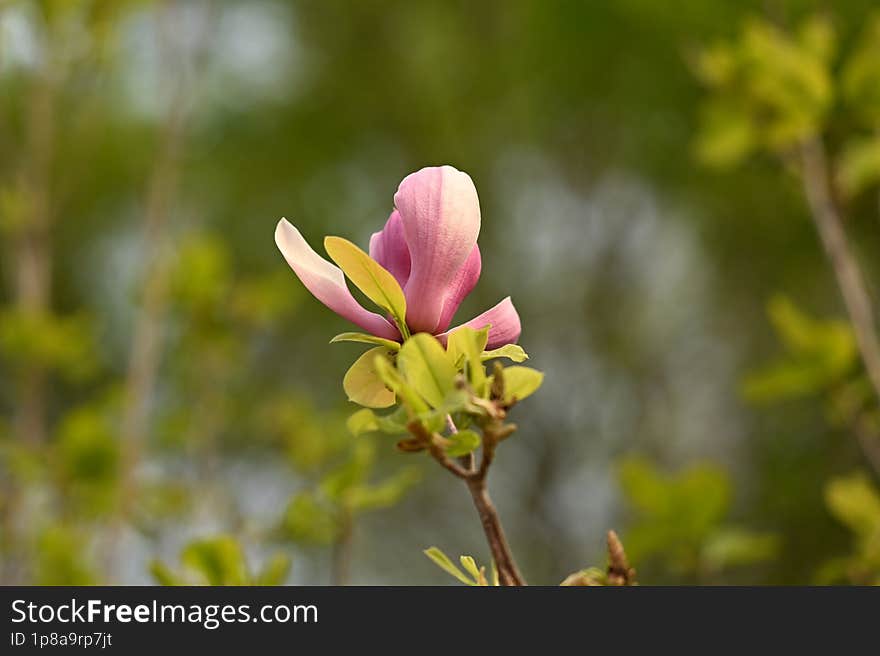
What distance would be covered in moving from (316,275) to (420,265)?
0.11ft

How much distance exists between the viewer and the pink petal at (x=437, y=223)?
0.89 ft

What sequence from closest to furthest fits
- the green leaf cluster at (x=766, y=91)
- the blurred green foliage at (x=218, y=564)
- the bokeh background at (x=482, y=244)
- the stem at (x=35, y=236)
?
the blurred green foliage at (x=218, y=564) < the green leaf cluster at (x=766, y=91) < the stem at (x=35, y=236) < the bokeh background at (x=482, y=244)

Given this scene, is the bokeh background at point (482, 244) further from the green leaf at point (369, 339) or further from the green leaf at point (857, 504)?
the green leaf at point (369, 339)

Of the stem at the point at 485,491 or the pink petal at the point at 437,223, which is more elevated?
the pink petal at the point at 437,223

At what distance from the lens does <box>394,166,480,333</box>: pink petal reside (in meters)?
0.27

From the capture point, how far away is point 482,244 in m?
3.00

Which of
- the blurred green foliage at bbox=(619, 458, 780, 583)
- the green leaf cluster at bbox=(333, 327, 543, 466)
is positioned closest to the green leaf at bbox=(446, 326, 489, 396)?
the green leaf cluster at bbox=(333, 327, 543, 466)

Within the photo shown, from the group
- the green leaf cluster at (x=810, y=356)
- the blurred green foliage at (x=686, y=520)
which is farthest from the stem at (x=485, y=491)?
the green leaf cluster at (x=810, y=356)

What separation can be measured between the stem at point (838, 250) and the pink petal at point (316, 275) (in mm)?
461

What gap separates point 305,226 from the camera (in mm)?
2752

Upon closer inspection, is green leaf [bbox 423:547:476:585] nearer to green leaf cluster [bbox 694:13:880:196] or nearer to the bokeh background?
green leaf cluster [bbox 694:13:880:196]

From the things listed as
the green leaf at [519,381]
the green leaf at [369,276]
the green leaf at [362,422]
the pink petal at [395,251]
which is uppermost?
the pink petal at [395,251]

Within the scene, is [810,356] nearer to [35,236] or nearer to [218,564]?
[218,564]
